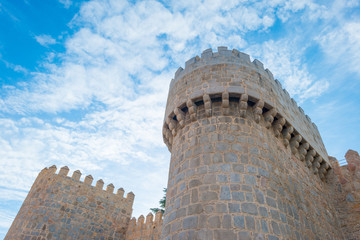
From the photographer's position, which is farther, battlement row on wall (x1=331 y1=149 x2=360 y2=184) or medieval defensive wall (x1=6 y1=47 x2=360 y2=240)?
battlement row on wall (x1=331 y1=149 x2=360 y2=184)

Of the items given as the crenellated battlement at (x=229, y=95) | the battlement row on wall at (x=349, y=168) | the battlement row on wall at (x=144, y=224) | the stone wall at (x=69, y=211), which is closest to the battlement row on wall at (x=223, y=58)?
the crenellated battlement at (x=229, y=95)

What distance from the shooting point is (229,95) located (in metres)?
6.04

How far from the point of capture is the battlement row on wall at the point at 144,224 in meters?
9.64

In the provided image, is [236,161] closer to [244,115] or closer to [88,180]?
[244,115]

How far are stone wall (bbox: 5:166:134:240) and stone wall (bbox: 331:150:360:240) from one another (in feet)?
32.1

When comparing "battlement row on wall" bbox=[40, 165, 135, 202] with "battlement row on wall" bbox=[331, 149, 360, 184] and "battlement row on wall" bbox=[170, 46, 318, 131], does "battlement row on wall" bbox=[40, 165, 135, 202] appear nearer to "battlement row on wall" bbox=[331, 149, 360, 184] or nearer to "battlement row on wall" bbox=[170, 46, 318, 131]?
"battlement row on wall" bbox=[170, 46, 318, 131]

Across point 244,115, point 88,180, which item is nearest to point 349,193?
point 244,115

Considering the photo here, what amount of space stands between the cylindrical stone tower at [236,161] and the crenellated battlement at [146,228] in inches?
157

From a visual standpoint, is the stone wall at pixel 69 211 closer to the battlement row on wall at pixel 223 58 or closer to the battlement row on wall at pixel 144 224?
the battlement row on wall at pixel 144 224

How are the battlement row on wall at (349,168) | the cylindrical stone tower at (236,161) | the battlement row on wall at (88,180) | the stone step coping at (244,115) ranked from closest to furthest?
the cylindrical stone tower at (236,161)
the stone step coping at (244,115)
the battlement row on wall at (349,168)
the battlement row on wall at (88,180)

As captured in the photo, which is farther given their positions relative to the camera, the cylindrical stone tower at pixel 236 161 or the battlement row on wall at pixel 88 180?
the battlement row on wall at pixel 88 180

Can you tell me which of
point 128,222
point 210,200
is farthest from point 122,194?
point 210,200

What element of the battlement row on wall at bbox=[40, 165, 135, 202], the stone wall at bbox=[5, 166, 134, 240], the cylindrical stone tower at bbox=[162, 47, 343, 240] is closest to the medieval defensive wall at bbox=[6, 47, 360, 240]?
the cylindrical stone tower at bbox=[162, 47, 343, 240]

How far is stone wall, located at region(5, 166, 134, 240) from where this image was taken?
1025 cm
